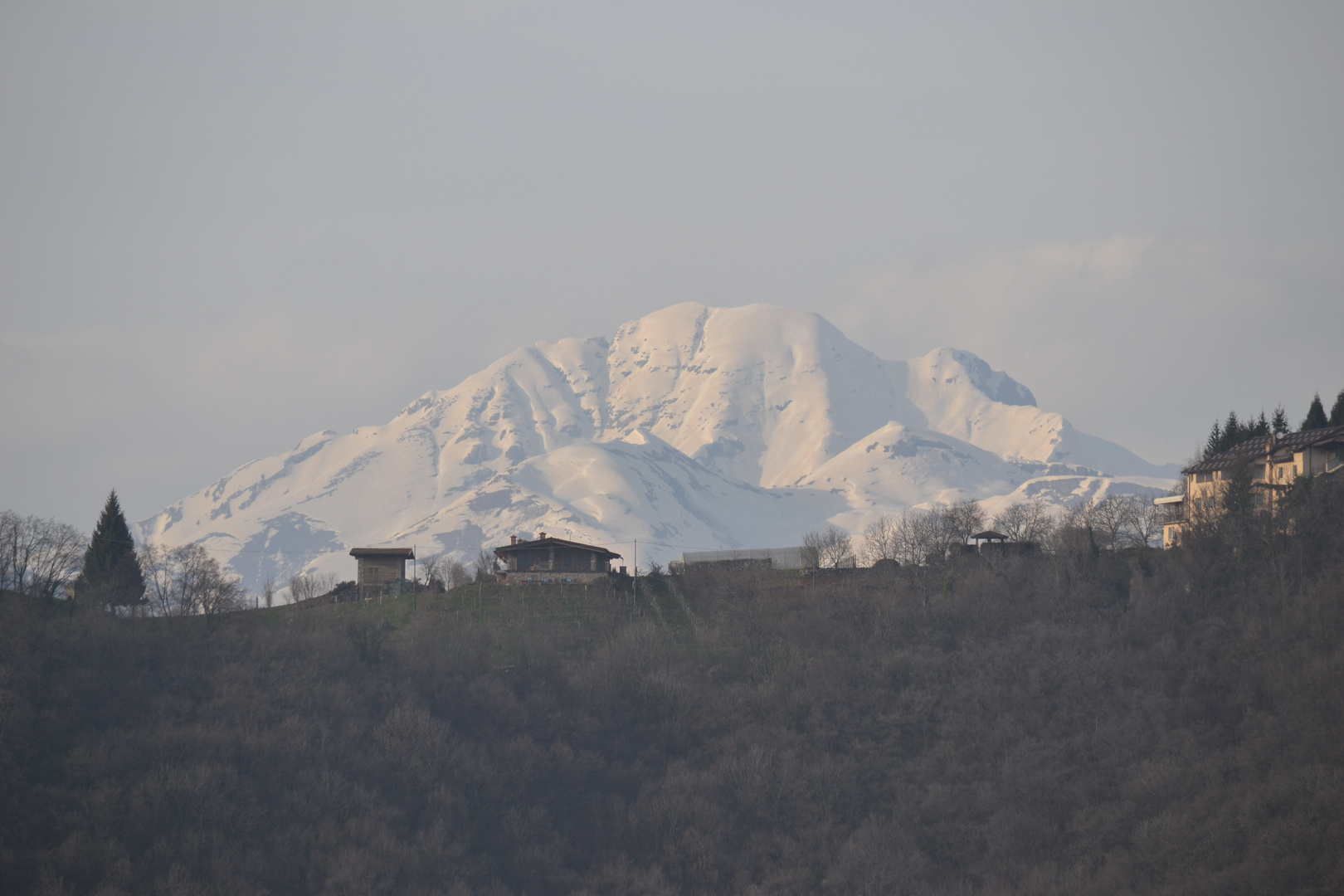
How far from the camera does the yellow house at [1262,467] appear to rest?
3123 inches

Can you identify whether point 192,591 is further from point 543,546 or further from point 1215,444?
point 1215,444

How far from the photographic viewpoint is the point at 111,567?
8281 centimetres

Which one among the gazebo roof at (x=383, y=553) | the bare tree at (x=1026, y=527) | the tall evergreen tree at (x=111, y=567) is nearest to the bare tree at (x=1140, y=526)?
the bare tree at (x=1026, y=527)

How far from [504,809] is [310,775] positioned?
11511mm

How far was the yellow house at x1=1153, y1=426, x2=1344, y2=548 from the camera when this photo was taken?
79.3m

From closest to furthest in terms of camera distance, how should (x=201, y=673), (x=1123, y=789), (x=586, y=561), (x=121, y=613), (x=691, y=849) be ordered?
(x=1123, y=789) < (x=691, y=849) < (x=201, y=673) < (x=121, y=613) < (x=586, y=561)

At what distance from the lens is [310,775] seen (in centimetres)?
7050

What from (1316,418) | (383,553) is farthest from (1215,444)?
(383,553)

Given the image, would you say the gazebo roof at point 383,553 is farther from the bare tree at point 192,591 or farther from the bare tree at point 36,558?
the bare tree at point 36,558

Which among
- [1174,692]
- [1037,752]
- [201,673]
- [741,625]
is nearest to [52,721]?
[201,673]

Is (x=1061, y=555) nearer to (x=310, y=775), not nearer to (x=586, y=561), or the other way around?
(x=586, y=561)

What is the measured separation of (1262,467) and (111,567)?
78.0 meters

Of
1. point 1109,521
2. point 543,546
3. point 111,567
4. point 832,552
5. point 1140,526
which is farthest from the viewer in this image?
point 832,552

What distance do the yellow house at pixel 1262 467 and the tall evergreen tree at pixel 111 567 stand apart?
2796 inches
